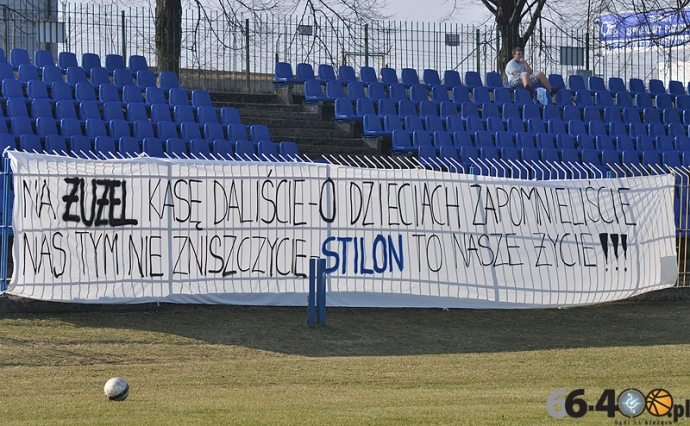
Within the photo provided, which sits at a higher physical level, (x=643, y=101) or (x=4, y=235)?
(x=643, y=101)

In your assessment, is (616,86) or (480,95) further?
(616,86)

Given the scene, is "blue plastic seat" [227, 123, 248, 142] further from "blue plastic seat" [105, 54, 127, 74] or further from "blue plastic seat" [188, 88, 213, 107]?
"blue plastic seat" [105, 54, 127, 74]

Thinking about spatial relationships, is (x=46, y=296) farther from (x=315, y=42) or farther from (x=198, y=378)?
(x=315, y=42)

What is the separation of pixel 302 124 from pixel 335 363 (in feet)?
32.7

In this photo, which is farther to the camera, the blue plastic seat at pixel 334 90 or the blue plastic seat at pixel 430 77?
the blue plastic seat at pixel 430 77

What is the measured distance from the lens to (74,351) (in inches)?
427

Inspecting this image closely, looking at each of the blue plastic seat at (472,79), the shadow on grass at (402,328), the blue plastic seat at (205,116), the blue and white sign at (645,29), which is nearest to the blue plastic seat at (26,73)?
the blue plastic seat at (205,116)

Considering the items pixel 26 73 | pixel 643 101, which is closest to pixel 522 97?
A: pixel 643 101

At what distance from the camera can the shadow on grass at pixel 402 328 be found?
11.8 meters

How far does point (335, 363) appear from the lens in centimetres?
1043

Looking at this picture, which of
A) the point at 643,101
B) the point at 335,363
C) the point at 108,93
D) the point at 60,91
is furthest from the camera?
the point at 643,101

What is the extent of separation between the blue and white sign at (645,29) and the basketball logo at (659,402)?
17.3 m

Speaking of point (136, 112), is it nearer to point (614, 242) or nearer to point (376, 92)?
point (376, 92)

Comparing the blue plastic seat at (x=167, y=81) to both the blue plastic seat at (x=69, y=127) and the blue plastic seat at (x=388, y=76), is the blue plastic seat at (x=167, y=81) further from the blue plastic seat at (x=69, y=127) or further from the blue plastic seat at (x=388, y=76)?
the blue plastic seat at (x=388, y=76)
